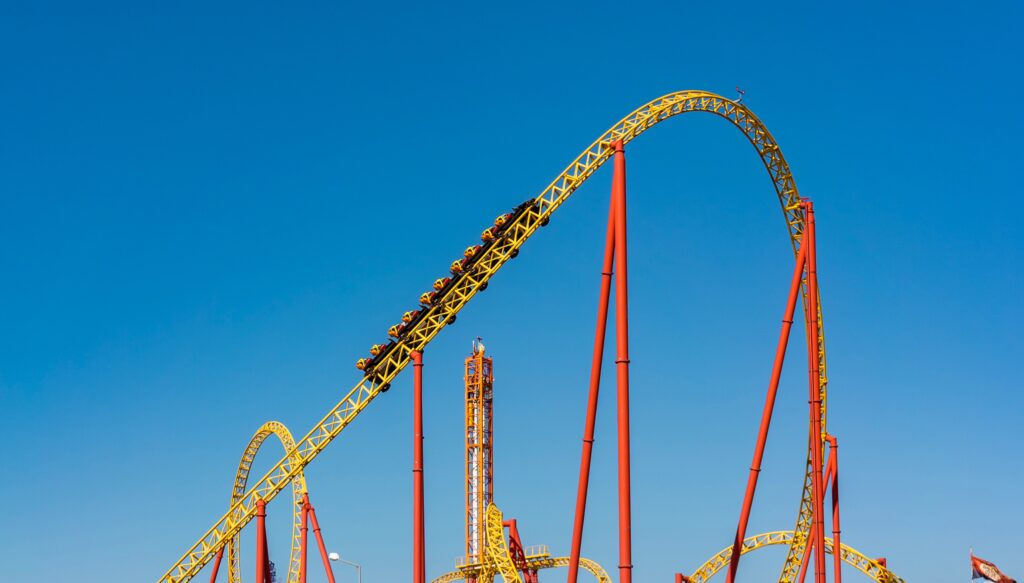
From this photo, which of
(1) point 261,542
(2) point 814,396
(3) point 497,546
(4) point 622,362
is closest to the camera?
(4) point 622,362

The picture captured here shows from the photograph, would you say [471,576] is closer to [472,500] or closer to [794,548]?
[472,500]

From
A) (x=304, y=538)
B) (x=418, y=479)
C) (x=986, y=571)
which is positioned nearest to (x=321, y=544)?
(x=304, y=538)

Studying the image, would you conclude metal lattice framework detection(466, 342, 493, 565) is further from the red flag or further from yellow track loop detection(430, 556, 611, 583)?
the red flag

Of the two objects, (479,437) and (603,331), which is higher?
(479,437)

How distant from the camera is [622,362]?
30.0m

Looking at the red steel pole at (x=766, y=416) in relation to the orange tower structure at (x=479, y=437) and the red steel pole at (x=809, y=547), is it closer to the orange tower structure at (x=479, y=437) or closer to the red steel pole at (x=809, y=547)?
the red steel pole at (x=809, y=547)

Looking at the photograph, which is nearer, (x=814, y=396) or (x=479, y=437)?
(x=814, y=396)

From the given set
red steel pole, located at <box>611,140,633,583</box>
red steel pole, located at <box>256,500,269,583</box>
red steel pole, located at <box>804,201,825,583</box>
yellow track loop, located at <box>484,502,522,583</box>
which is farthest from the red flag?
yellow track loop, located at <box>484,502,522,583</box>

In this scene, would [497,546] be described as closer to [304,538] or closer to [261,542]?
[304,538]

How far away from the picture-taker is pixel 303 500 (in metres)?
50.5

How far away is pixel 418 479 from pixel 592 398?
5.15m

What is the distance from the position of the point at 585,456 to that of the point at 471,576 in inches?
1311

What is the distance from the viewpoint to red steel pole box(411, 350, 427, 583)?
107 feet

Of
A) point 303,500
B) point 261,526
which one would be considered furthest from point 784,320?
point 303,500
